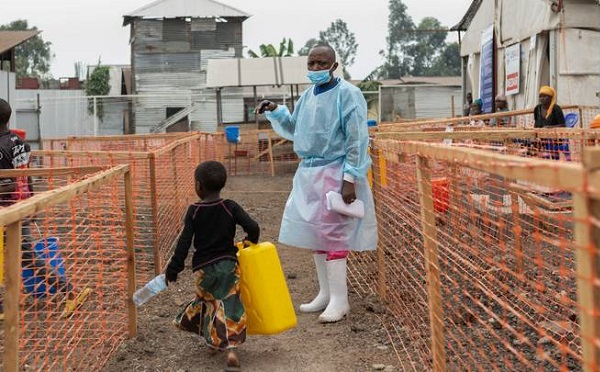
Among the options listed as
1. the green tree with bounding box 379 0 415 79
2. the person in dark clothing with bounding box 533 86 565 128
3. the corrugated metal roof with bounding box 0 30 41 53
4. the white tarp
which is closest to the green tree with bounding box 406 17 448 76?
the green tree with bounding box 379 0 415 79

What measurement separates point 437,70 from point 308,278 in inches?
3327

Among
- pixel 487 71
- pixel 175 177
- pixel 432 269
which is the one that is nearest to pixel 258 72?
pixel 487 71

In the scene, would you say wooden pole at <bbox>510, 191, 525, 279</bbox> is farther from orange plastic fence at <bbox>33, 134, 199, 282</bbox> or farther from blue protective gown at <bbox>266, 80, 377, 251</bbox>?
orange plastic fence at <bbox>33, 134, 199, 282</bbox>

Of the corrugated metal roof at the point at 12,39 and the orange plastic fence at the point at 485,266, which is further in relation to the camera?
the corrugated metal roof at the point at 12,39

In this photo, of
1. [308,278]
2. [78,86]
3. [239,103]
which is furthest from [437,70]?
[308,278]

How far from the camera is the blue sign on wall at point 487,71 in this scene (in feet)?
62.0

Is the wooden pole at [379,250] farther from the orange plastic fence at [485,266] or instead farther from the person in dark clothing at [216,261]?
the person in dark clothing at [216,261]

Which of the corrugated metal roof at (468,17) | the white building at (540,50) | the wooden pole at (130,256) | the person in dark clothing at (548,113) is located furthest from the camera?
the corrugated metal roof at (468,17)

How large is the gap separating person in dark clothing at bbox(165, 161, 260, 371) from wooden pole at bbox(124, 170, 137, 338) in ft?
1.94

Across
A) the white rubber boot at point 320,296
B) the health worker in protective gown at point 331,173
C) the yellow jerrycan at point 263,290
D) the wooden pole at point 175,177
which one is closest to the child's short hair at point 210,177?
the yellow jerrycan at point 263,290

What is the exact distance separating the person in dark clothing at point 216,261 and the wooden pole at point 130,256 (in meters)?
0.59

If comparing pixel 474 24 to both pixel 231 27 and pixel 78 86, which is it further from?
pixel 78 86

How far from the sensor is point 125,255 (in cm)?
509

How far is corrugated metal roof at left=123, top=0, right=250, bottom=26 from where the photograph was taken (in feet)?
136
